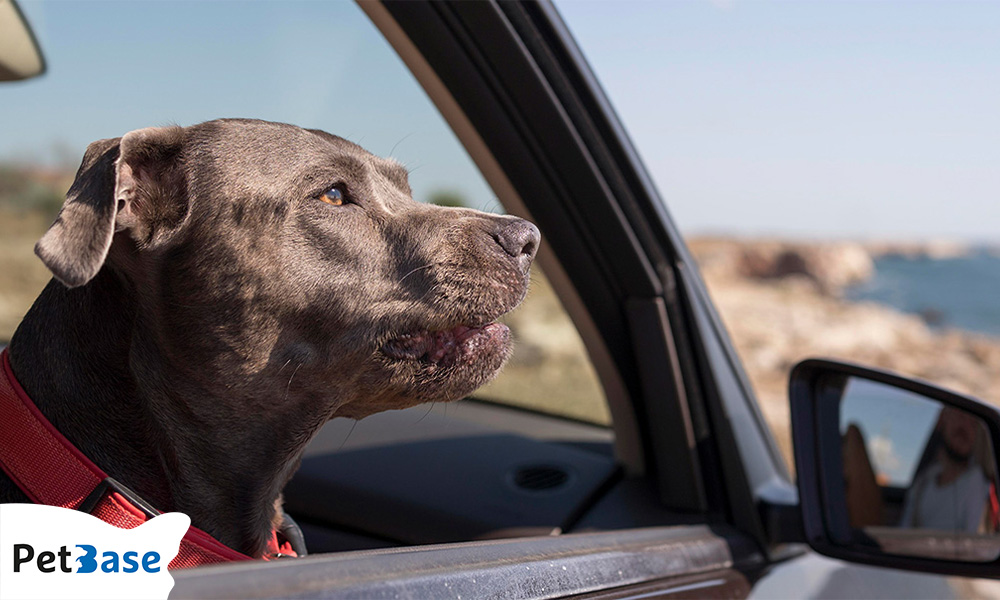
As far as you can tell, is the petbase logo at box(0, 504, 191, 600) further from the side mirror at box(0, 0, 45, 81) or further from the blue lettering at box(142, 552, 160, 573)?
the side mirror at box(0, 0, 45, 81)

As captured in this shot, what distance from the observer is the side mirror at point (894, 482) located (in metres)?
2.40

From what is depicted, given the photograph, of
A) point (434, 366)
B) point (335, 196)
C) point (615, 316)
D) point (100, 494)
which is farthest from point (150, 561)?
point (615, 316)

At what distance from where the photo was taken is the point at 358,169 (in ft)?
7.66

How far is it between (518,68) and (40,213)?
5.03 feet

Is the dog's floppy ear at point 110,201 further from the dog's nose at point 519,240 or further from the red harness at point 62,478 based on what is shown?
the dog's nose at point 519,240

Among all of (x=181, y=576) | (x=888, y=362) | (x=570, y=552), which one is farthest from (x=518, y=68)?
(x=888, y=362)

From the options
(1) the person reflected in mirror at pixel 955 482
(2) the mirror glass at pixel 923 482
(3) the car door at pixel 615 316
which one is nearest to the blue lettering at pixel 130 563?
(3) the car door at pixel 615 316

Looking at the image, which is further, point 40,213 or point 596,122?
Answer: point 40,213

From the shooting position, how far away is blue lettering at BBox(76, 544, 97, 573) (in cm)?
115

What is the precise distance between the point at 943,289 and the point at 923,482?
51437mm

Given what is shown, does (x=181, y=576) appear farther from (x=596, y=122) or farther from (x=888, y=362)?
(x=888, y=362)

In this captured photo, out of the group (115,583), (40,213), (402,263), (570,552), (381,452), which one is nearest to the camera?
(115,583)

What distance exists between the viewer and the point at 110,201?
176 cm

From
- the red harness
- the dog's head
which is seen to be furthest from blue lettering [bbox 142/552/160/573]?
the dog's head
